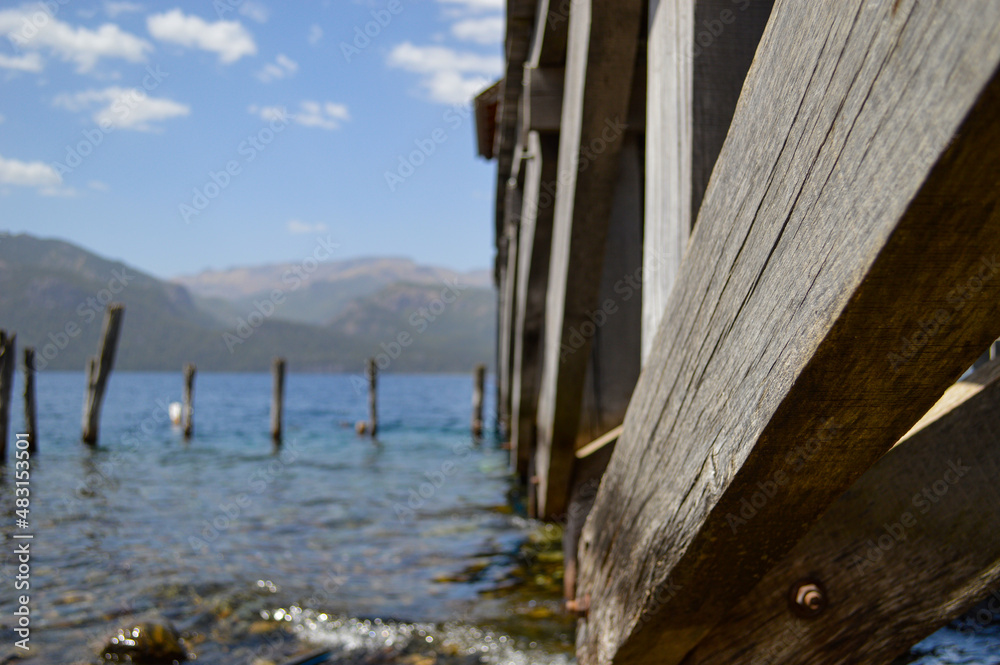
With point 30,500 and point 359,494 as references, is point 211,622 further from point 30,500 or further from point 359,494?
point 30,500

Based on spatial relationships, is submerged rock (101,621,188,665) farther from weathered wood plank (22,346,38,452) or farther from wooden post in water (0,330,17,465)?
weathered wood plank (22,346,38,452)

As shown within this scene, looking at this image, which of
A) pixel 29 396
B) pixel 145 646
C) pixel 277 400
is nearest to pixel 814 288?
pixel 145 646

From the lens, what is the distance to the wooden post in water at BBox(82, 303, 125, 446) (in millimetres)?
15992

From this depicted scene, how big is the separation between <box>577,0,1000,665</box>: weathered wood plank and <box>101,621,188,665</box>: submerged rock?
336 cm

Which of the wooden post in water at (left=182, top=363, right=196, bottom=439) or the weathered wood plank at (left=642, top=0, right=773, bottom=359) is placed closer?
the weathered wood plank at (left=642, top=0, right=773, bottom=359)

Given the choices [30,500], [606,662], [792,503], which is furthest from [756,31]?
[30,500]

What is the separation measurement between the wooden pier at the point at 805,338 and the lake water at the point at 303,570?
7.07 feet

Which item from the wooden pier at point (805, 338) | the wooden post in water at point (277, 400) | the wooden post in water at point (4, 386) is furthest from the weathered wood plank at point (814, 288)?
the wooden post in water at point (277, 400)

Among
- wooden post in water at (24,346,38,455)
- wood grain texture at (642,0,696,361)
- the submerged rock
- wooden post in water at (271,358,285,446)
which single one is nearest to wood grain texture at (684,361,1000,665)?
wood grain texture at (642,0,696,361)

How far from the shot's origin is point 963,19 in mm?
531

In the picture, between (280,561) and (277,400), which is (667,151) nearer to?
(280,561)

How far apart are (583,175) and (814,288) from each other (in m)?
1.62

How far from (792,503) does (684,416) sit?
0.19 meters

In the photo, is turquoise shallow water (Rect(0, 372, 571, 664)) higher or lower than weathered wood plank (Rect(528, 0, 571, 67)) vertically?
lower
